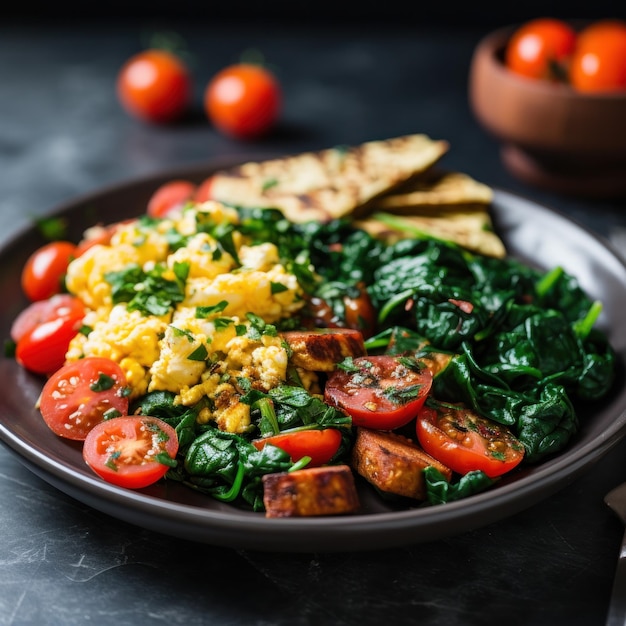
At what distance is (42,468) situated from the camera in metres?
3.08

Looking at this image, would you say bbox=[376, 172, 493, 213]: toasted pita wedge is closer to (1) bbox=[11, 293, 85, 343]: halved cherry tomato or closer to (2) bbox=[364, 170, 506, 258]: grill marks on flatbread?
(2) bbox=[364, 170, 506, 258]: grill marks on flatbread

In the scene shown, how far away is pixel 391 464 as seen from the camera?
308 centimetres

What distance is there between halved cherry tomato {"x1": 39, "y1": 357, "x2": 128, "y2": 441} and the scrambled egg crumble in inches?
2.4

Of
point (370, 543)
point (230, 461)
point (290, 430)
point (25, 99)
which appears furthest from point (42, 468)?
point (25, 99)

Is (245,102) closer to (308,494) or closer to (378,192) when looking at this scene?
(378,192)

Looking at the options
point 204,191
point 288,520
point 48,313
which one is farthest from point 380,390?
point 204,191

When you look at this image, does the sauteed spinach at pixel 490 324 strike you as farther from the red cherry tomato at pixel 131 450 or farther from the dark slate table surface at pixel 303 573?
the red cherry tomato at pixel 131 450

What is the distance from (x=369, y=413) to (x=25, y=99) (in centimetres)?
565

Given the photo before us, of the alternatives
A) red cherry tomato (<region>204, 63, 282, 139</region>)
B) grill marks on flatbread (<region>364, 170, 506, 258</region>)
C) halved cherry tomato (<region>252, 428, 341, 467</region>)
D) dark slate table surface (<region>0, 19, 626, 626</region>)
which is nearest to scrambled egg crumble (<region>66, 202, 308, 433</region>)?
halved cherry tomato (<region>252, 428, 341, 467</region>)

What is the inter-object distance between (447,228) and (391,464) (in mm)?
1946

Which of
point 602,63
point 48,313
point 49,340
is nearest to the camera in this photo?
point 49,340

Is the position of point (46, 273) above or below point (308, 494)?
above

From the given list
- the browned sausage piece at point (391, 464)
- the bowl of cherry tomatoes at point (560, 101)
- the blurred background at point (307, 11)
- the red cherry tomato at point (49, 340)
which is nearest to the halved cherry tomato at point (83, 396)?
the red cherry tomato at point (49, 340)

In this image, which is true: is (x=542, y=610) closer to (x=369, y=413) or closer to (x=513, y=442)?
(x=513, y=442)
